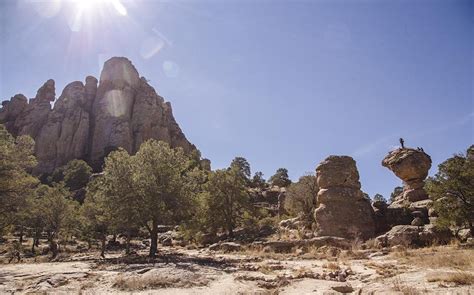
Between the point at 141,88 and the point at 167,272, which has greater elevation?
the point at 141,88

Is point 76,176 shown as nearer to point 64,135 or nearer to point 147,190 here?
point 64,135

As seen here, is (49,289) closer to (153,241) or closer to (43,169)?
(153,241)

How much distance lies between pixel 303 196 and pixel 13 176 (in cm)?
3695

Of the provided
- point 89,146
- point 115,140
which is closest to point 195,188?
point 115,140

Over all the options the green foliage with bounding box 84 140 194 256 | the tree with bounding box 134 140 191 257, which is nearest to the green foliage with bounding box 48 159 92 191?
the green foliage with bounding box 84 140 194 256

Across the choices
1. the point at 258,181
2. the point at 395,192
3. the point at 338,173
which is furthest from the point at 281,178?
the point at 338,173

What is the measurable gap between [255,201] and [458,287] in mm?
64292

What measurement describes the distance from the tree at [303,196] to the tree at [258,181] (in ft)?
128

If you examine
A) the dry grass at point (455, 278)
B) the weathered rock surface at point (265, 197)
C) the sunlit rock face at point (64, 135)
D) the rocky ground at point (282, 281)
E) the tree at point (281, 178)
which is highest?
the sunlit rock face at point (64, 135)

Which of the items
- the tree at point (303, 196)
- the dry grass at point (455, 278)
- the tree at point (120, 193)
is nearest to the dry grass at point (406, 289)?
the dry grass at point (455, 278)

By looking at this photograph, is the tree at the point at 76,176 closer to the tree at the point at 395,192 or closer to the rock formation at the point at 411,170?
the rock formation at the point at 411,170

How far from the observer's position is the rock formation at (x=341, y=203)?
32281mm

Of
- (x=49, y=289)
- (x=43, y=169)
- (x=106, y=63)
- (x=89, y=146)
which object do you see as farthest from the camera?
(x=106, y=63)

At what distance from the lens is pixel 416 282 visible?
11.4m
